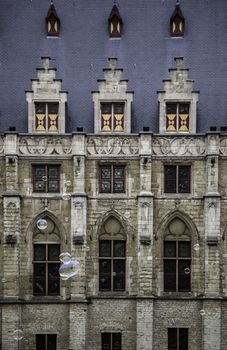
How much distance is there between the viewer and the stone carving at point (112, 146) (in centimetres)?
3472

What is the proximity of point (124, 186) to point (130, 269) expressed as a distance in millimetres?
4259

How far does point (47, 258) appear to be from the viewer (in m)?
34.8

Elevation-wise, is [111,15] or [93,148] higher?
[111,15]

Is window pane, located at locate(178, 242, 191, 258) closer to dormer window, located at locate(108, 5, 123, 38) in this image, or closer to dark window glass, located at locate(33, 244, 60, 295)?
dark window glass, located at locate(33, 244, 60, 295)

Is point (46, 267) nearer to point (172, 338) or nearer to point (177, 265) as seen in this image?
point (177, 265)

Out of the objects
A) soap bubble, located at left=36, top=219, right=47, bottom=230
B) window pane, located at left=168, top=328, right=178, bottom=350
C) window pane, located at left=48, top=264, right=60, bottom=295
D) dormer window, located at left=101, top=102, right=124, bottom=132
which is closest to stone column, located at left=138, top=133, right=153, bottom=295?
dormer window, located at left=101, top=102, right=124, bottom=132

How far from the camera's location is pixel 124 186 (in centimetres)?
3491

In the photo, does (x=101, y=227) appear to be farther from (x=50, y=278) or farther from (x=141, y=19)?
(x=141, y=19)

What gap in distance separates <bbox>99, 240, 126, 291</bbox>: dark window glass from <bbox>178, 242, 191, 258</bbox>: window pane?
2.92 meters

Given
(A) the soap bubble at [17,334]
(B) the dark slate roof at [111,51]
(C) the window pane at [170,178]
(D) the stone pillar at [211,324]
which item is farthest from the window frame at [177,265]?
(A) the soap bubble at [17,334]

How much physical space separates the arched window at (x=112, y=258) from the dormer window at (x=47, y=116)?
5728mm

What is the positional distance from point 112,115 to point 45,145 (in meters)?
3.82

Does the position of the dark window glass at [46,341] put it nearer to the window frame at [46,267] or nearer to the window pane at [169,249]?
the window frame at [46,267]

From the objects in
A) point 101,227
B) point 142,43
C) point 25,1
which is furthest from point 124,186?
point 25,1
